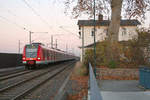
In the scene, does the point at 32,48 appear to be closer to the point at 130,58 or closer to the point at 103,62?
the point at 103,62

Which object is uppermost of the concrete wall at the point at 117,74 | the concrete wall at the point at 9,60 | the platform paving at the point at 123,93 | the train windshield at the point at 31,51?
the train windshield at the point at 31,51

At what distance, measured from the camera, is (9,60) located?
26.1m

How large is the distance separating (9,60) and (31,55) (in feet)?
16.1

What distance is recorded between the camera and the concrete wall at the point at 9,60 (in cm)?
2428

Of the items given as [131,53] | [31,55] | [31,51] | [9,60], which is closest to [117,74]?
[131,53]

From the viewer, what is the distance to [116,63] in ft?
48.9

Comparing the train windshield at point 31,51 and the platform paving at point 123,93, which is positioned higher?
the train windshield at point 31,51

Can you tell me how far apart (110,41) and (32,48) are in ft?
35.4

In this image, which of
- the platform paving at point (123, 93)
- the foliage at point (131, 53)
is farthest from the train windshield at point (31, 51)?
the platform paving at point (123, 93)

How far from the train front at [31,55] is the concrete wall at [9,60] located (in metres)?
A: 3.33

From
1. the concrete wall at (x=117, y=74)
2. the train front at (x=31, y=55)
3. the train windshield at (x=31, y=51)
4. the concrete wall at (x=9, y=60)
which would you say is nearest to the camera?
the concrete wall at (x=117, y=74)

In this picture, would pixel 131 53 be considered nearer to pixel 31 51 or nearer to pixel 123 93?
pixel 123 93

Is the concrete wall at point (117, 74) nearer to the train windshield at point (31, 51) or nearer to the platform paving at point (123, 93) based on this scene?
the platform paving at point (123, 93)

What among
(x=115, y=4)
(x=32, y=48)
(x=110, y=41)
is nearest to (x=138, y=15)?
(x=115, y=4)
